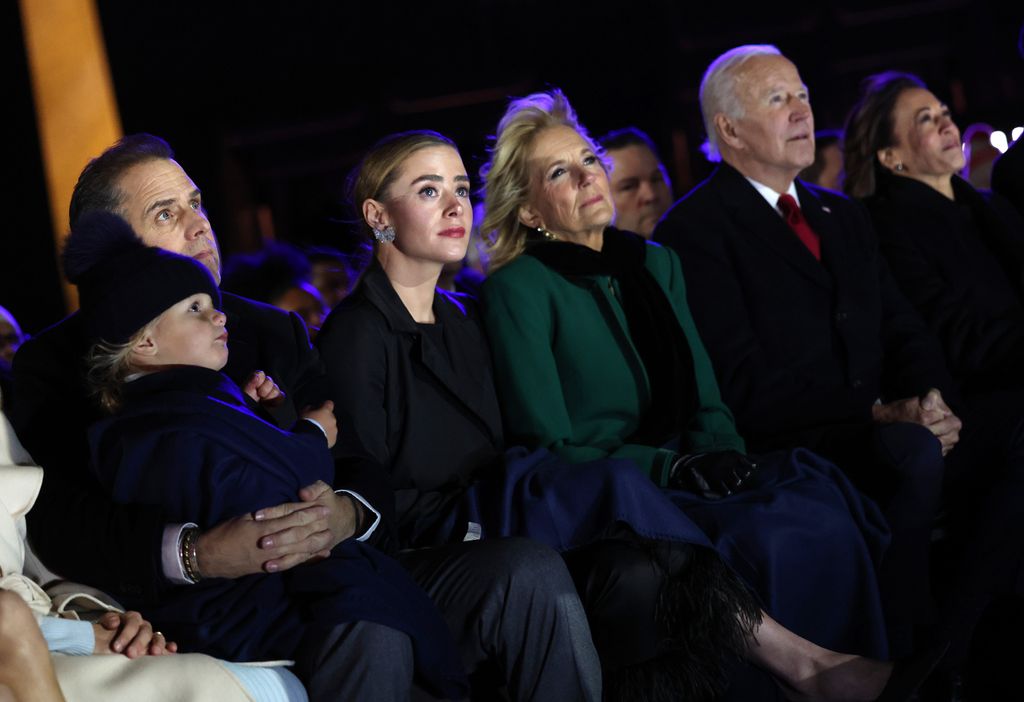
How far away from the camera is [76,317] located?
2545mm

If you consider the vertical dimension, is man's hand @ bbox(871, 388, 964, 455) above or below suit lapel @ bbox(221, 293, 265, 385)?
below

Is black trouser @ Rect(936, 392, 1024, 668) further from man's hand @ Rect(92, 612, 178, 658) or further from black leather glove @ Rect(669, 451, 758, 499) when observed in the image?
man's hand @ Rect(92, 612, 178, 658)

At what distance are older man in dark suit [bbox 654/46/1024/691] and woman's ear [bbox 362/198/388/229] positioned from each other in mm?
857

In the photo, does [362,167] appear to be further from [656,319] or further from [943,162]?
[943,162]

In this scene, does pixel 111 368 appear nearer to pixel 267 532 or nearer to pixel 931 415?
pixel 267 532

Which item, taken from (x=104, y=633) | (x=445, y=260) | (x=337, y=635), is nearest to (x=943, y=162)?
(x=445, y=260)

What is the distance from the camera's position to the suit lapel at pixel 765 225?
339 centimetres

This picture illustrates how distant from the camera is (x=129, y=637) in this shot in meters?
2.12

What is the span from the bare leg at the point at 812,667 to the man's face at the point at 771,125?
→ 1.43m

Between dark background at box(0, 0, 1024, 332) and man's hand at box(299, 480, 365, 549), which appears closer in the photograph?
man's hand at box(299, 480, 365, 549)

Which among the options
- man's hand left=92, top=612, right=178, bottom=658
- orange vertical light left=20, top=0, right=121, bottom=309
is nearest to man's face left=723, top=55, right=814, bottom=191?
man's hand left=92, top=612, right=178, bottom=658

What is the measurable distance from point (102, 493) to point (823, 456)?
67.8 inches

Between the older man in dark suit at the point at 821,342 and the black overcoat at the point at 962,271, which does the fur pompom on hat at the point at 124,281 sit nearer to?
the older man in dark suit at the point at 821,342

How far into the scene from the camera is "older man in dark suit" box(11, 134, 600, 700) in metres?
2.19
